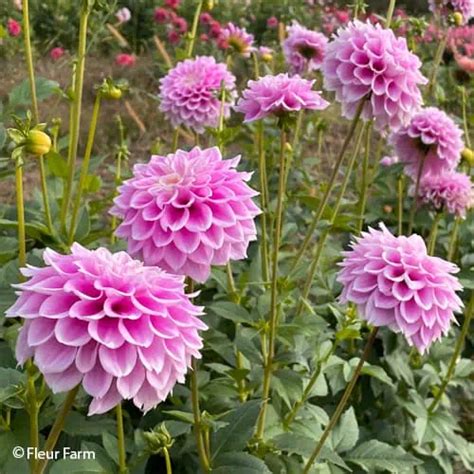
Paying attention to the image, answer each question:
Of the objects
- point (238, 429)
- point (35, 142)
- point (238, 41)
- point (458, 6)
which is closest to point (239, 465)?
point (238, 429)

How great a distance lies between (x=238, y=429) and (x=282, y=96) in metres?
0.62

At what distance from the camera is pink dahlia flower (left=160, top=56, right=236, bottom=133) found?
6.84 ft

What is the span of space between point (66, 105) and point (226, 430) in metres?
4.09

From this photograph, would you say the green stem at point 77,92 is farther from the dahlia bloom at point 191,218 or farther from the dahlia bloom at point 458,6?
the dahlia bloom at point 458,6

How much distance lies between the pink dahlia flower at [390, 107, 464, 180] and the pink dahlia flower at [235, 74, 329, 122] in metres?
0.66

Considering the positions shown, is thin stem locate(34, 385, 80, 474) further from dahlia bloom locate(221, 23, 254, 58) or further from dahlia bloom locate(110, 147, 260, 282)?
dahlia bloom locate(221, 23, 254, 58)

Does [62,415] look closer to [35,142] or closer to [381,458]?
[35,142]

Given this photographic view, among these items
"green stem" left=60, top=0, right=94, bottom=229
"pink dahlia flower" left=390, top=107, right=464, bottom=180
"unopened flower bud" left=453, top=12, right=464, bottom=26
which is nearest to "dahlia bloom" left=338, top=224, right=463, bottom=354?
"green stem" left=60, top=0, right=94, bottom=229

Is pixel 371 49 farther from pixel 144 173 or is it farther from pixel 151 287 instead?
pixel 151 287

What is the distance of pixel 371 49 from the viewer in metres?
1.61

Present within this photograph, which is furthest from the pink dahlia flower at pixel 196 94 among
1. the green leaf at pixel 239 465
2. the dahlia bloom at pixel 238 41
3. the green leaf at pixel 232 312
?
the green leaf at pixel 239 465

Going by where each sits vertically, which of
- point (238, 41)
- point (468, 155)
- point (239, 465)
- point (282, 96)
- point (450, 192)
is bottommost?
point (239, 465)

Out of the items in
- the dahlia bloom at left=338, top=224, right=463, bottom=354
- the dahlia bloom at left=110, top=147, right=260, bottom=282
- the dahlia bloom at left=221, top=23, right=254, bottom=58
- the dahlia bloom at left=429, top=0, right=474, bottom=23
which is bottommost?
the dahlia bloom at left=338, top=224, right=463, bottom=354

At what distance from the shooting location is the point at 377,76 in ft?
5.16
